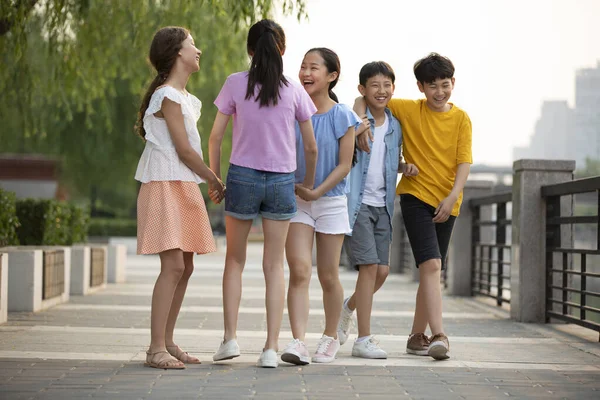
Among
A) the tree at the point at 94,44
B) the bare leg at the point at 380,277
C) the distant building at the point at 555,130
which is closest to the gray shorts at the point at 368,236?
the bare leg at the point at 380,277

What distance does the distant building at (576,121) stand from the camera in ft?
316

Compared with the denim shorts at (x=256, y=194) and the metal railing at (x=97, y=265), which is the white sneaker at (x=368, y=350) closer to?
the denim shorts at (x=256, y=194)

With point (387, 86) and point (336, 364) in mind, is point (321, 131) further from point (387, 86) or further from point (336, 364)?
point (336, 364)

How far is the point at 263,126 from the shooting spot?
5.37 meters

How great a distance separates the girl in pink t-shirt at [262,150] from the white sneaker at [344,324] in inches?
37.1

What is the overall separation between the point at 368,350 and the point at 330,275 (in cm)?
50

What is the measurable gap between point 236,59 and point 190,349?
1591 centimetres

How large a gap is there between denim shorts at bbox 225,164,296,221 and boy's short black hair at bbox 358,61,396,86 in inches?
40.4

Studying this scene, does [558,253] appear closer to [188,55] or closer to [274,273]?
[274,273]

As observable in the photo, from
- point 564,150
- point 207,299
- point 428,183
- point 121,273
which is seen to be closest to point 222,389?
point 428,183

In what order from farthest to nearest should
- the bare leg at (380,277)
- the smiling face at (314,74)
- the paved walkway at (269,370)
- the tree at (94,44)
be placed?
1. the tree at (94,44)
2. the bare leg at (380,277)
3. the smiling face at (314,74)
4. the paved walkway at (269,370)

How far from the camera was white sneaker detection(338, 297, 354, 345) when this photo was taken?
20.7 feet

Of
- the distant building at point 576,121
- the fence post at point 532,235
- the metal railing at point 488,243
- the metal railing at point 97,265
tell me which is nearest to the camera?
the fence post at point 532,235

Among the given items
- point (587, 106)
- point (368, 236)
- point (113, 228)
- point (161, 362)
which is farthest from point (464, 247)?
point (587, 106)
